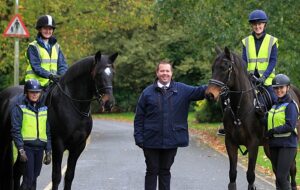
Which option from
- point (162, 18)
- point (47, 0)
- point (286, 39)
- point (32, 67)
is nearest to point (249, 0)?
point (286, 39)

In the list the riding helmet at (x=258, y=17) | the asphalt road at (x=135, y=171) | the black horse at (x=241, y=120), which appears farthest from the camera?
the asphalt road at (x=135, y=171)

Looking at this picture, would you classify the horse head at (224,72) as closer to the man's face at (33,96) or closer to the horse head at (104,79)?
the horse head at (104,79)

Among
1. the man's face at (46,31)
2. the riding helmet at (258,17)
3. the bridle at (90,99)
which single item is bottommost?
Answer: the bridle at (90,99)

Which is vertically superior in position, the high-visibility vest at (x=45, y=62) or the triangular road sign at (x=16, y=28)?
the triangular road sign at (x=16, y=28)

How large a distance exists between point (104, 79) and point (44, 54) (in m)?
1.45

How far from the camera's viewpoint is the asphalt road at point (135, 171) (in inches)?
521

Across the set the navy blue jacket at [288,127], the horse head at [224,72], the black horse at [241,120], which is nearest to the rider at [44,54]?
the horse head at [224,72]

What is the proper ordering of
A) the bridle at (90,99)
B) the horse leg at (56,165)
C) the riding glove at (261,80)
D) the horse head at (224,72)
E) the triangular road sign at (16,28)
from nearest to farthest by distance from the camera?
the bridle at (90,99) → the horse head at (224,72) → the horse leg at (56,165) → the riding glove at (261,80) → the triangular road sign at (16,28)

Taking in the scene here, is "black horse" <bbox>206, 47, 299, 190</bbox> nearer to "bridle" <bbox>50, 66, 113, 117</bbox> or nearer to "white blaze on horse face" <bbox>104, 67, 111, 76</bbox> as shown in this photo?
"white blaze on horse face" <bbox>104, 67, 111, 76</bbox>

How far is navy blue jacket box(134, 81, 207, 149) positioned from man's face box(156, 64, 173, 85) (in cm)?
13

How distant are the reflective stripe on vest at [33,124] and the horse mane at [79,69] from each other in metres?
1.06

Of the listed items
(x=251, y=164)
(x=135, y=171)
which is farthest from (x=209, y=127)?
(x=251, y=164)

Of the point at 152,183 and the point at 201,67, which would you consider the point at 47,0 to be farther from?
the point at 201,67

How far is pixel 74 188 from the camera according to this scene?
12.8m
